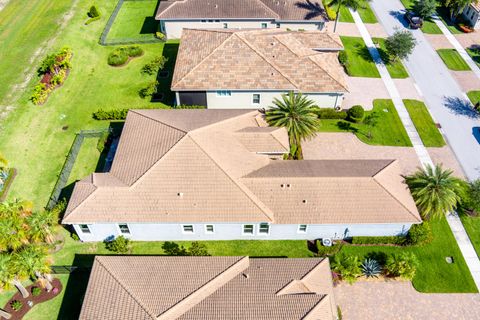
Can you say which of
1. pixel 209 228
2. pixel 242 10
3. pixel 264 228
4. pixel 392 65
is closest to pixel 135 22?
pixel 242 10

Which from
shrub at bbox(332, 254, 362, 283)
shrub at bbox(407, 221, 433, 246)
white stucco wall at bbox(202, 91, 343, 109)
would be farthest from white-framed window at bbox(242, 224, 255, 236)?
white stucco wall at bbox(202, 91, 343, 109)

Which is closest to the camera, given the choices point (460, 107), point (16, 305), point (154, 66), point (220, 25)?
point (16, 305)

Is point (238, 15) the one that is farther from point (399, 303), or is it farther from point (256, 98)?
point (399, 303)

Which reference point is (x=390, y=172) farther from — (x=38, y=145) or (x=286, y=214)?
(x=38, y=145)

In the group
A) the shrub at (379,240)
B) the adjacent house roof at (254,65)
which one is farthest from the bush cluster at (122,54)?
the shrub at (379,240)

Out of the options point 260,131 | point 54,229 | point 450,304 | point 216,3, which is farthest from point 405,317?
point 216,3

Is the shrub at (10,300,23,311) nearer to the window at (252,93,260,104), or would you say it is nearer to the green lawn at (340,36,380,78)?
the window at (252,93,260,104)

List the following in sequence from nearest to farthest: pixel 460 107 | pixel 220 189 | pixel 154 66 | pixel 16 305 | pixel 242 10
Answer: pixel 16 305 < pixel 220 189 < pixel 460 107 < pixel 154 66 < pixel 242 10
